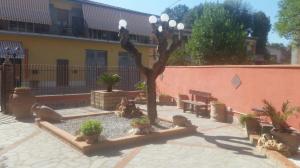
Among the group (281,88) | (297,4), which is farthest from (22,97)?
(297,4)

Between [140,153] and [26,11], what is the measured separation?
20.1m

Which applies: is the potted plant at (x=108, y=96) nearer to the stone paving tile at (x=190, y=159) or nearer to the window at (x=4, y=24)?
the stone paving tile at (x=190, y=159)

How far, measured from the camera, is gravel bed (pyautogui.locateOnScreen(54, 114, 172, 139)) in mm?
8938

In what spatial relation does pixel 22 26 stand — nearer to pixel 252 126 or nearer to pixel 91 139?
pixel 91 139

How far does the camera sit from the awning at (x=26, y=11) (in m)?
22.6

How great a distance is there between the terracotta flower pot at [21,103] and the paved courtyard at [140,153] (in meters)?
1.89

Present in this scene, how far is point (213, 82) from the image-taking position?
42.4 ft

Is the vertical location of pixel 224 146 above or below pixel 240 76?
below

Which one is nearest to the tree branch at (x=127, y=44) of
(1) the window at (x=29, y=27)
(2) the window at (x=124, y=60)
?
(1) the window at (x=29, y=27)

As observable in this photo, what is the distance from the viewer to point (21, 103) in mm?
11250

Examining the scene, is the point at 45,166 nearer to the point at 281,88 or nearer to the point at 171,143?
the point at 171,143

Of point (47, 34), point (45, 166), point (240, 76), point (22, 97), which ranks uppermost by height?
point (47, 34)

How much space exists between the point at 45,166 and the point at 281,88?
703 centimetres

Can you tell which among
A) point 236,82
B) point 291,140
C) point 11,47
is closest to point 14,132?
point 291,140
